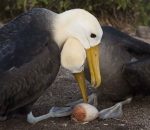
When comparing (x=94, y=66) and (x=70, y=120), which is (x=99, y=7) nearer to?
(x=94, y=66)

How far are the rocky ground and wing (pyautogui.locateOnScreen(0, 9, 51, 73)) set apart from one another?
1.89 feet

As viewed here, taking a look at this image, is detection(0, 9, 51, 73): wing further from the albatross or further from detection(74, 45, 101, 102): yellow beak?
detection(74, 45, 101, 102): yellow beak

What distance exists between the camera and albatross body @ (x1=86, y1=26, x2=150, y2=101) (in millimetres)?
5090

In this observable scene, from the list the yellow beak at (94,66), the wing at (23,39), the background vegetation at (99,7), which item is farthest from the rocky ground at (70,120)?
the background vegetation at (99,7)

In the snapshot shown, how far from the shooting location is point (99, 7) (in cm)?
902

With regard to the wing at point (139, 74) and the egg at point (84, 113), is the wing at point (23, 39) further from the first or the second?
the wing at point (139, 74)

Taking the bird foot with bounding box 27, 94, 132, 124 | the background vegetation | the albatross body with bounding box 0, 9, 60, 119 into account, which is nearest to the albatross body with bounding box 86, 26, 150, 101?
the bird foot with bounding box 27, 94, 132, 124

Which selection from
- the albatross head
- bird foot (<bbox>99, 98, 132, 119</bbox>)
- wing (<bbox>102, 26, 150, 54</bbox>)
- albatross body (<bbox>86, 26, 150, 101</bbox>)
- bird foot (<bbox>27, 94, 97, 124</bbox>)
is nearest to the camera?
the albatross head

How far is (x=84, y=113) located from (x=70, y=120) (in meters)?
0.17

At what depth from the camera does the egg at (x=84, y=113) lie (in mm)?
4820

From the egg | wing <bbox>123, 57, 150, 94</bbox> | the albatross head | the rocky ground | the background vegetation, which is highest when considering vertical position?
the albatross head

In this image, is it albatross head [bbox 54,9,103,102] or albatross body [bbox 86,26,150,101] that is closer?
albatross head [bbox 54,9,103,102]

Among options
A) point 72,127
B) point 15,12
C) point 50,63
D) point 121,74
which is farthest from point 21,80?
point 15,12

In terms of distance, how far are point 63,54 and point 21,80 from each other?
0.42 meters
